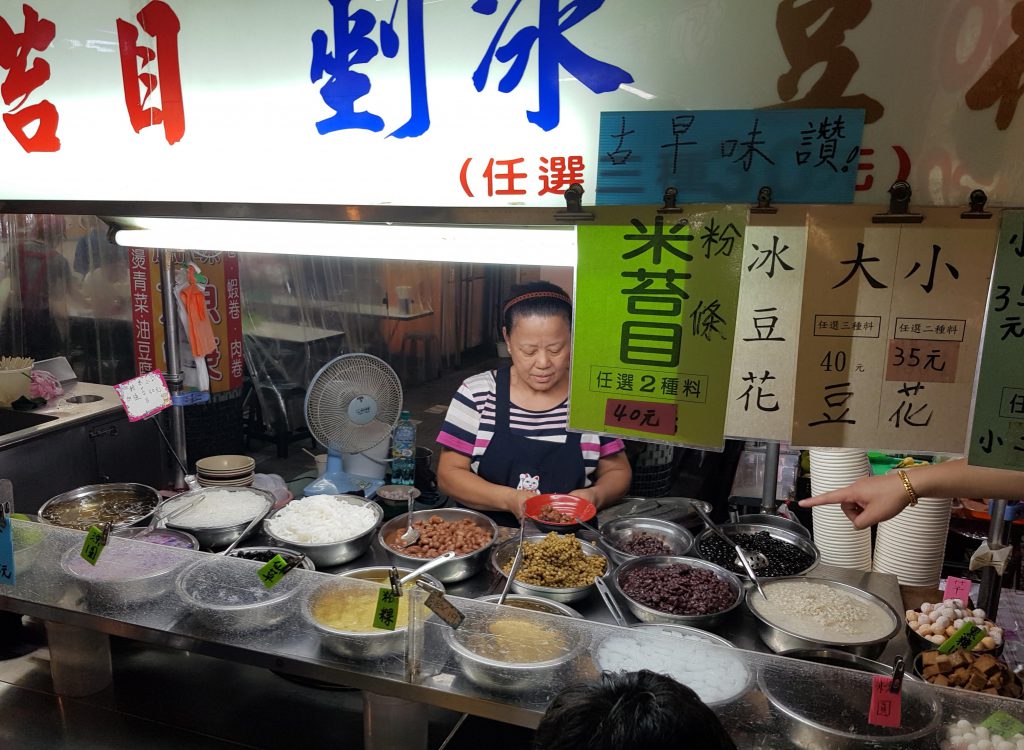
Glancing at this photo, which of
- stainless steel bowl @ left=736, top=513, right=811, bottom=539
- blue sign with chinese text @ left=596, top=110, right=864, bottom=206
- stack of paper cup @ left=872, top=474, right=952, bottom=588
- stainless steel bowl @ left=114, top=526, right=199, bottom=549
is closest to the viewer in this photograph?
blue sign with chinese text @ left=596, top=110, right=864, bottom=206

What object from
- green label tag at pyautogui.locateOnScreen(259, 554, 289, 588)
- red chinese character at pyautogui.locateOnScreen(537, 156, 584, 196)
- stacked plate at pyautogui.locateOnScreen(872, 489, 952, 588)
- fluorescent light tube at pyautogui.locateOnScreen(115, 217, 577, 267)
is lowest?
stacked plate at pyautogui.locateOnScreen(872, 489, 952, 588)

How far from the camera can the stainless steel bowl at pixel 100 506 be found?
3.28m

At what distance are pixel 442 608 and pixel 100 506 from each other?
224 centimetres

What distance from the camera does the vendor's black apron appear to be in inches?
171

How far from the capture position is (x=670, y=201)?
1708 millimetres

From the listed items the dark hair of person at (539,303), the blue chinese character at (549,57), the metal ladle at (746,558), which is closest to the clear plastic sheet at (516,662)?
the metal ladle at (746,558)

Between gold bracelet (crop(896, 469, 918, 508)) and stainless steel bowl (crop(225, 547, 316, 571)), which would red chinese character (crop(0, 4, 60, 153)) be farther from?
gold bracelet (crop(896, 469, 918, 508))

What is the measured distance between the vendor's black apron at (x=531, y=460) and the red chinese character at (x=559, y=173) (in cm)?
261

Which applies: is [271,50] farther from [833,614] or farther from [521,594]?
[833,614]

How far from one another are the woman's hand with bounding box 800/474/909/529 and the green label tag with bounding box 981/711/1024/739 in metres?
0.72

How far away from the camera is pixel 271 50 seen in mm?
2096

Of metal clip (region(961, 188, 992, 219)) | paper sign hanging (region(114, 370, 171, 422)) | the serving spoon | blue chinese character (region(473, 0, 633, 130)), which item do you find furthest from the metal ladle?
paper sign hanging (region(114, 370, 171, 422))

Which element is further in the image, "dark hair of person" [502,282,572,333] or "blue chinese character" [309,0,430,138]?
"dark hair of person" [502,282,572,333]

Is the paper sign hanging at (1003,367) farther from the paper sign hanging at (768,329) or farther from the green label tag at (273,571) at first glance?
the green label tag at (273,571)
